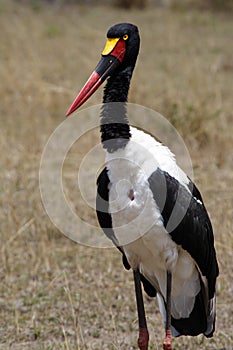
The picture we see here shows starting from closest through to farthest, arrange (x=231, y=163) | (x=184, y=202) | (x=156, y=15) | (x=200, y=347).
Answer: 1. (x=184, y=202)
2. (x=200, y=347)
3. (x=231, y=163)
4. (x=156, y=15)

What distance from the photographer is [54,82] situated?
31.2 feet

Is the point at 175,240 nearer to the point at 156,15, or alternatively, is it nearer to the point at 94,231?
the point at 94,231

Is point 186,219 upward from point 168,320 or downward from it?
upward

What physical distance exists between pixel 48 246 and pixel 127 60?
214cm

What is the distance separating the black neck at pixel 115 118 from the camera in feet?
12.0

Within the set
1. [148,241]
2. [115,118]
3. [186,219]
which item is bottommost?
[148,241]

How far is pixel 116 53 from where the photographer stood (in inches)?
153

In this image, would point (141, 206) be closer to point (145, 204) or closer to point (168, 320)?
point (145, 204)

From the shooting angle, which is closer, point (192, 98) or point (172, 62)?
point (192, 98)

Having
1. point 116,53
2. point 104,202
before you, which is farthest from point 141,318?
point 116,53

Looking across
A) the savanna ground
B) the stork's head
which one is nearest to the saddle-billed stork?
the stork's head

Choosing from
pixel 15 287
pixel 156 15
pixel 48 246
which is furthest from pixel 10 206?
pixel 156 15

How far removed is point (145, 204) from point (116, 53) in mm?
791

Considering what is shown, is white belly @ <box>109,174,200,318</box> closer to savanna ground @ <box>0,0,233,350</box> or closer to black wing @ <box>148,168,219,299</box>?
black wing @ <box>148,168,219,299</box>
